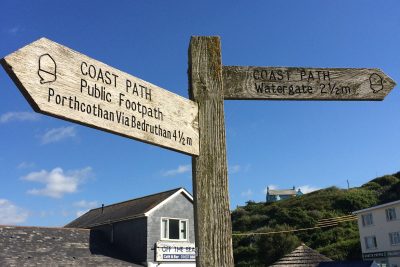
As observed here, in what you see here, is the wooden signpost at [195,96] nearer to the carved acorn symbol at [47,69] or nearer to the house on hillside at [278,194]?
the carved acorn symbol at [47,69]

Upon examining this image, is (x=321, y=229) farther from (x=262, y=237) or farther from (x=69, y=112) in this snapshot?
(x=69, y=112)

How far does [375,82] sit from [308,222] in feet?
161

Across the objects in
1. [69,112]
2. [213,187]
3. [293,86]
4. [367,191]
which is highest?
[367,191]

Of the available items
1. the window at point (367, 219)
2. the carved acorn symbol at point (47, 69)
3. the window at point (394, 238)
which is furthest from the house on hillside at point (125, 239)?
the window at point (367, 219)

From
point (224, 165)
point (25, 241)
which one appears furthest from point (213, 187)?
point (25, 241)

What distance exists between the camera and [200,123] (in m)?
2.77

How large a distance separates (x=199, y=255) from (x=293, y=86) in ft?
4.43

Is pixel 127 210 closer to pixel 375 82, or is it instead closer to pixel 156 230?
pixel 156 230

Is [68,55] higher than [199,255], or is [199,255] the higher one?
[68,55]

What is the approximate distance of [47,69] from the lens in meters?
2.06

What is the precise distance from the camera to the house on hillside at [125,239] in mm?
21484

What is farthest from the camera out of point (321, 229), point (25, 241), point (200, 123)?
point (321, 229)

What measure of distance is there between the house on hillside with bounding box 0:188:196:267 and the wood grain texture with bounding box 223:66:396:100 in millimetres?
19670

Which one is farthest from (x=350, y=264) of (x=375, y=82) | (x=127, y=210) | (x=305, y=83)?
(x=305, y=83)
